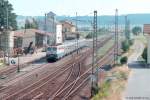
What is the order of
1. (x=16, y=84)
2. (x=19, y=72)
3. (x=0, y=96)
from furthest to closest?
(x=19, y=72)
(x=16, y=84)
(x=0, y=96)

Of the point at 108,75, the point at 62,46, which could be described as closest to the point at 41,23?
the point at 62,46

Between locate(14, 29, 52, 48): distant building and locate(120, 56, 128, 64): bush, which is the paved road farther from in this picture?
locate(14, 29, 52, 48): distant building

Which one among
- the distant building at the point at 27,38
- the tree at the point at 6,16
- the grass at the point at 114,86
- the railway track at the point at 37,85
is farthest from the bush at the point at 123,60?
the tree at the point at 6,16

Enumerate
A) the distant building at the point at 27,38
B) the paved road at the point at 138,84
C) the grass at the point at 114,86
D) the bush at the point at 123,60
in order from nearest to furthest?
the grass at the point at 114,86
the paved road at the point at 138,84
the bush at the point at 123,60
the distant building at the point at 27,38

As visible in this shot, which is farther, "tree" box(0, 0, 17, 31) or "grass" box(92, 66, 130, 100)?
"tree" box(0, 0, 17, 31)

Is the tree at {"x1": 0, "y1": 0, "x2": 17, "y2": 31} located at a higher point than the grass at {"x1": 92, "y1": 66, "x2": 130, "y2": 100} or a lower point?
higher

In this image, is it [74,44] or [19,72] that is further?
[74,44]

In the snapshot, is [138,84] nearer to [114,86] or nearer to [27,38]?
[114,86]

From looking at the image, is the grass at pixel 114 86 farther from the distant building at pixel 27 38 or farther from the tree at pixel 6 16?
the tree at pixel 6 16

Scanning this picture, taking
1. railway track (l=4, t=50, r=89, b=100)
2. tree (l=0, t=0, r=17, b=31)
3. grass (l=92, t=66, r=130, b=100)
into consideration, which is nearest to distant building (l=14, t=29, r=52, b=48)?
tree (l=0, t=0, r=17, b=31)

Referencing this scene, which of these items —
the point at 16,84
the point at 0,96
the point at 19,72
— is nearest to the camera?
the point at 0,96

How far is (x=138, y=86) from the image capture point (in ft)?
117

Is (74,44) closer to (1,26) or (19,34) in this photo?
(19,34)

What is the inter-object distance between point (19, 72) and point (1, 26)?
35205mm
